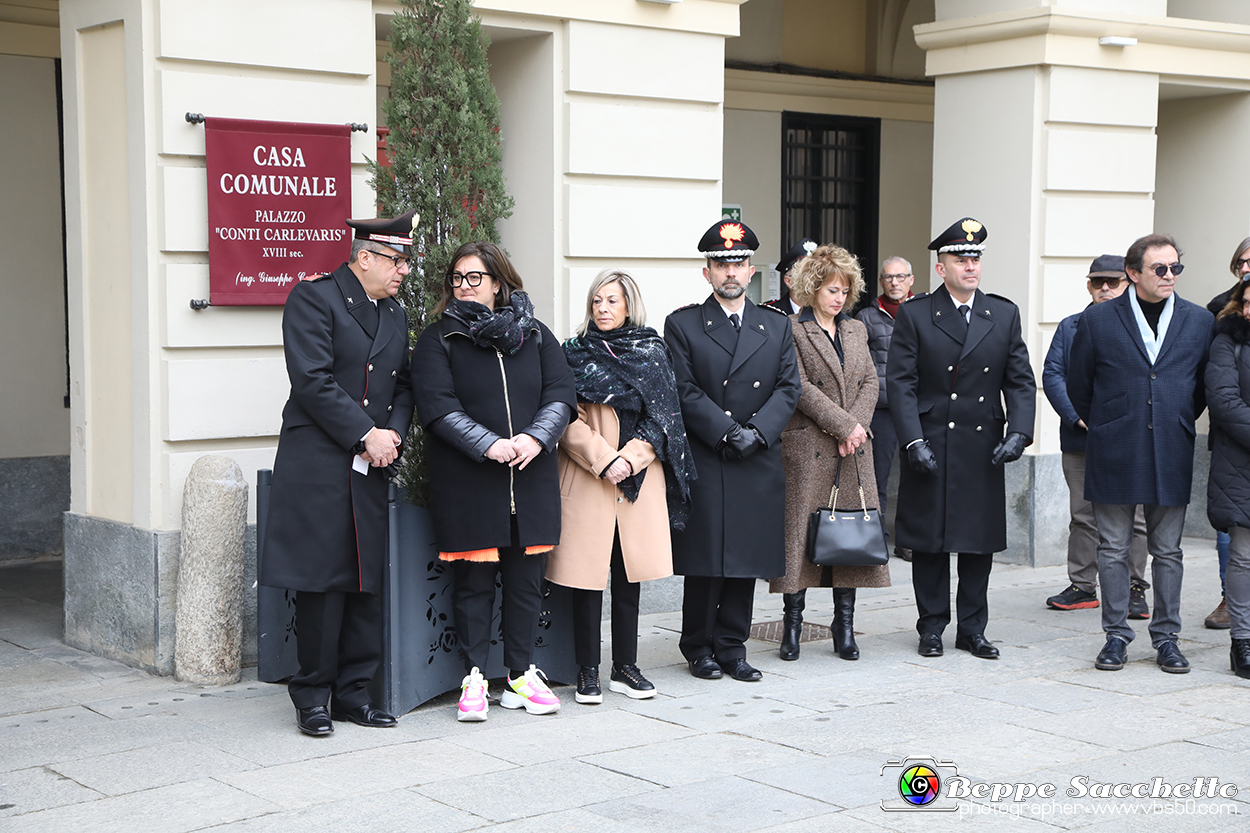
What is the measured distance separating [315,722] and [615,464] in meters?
1.57

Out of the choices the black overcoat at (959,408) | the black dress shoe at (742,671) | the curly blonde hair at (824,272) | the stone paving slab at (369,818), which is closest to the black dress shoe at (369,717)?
the stone paving slab at (369,818)

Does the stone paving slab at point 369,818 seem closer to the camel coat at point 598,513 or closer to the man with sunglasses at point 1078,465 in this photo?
the camel coat at point 598,513

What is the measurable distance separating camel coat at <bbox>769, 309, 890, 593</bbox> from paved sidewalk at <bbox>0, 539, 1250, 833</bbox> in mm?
435

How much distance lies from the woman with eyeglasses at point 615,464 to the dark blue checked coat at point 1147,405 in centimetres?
212

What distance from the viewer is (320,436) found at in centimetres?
554

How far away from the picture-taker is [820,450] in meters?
6.81

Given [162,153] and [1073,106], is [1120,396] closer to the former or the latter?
[1073,106]

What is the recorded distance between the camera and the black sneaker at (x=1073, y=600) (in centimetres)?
822

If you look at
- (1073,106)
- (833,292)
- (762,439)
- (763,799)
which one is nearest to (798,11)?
(1073,106)

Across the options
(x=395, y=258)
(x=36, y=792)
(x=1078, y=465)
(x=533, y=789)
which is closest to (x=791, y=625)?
(x=1078, y=465)

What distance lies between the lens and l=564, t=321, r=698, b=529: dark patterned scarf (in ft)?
19.9

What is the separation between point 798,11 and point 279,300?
6838 millimetres

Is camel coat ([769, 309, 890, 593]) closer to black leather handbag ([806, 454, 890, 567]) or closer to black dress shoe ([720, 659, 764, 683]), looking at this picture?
black leather handbag ([806, 454, 890, 567])

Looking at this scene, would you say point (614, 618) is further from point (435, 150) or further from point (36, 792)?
point (36, 792)
